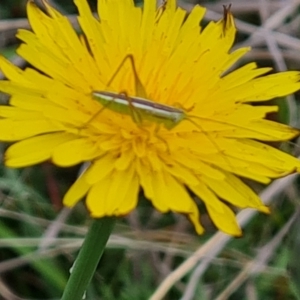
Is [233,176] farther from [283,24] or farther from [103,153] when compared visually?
[283,24]

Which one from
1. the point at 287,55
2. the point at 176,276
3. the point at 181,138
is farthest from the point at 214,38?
the point at 287,55

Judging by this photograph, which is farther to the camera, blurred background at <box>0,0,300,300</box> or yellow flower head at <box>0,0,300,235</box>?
blurred background at <box>0,0,300,300</box>

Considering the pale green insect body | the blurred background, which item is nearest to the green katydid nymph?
the pale green insect body

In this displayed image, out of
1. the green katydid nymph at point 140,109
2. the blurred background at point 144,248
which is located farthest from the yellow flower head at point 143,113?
the blurred background at point 144,248

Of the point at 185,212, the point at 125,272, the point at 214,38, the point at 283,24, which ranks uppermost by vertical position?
the point at 283,24

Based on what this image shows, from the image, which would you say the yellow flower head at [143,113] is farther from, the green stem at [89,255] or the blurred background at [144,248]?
the blurred background at [144,248]

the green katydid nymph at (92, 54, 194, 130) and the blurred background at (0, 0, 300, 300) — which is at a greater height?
the green katydid nymph at (92, 54, 194, 130)

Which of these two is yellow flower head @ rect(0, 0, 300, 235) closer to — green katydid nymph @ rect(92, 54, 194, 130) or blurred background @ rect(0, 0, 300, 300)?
green katydid nymph @ rect(92, 54, 194, 130)
